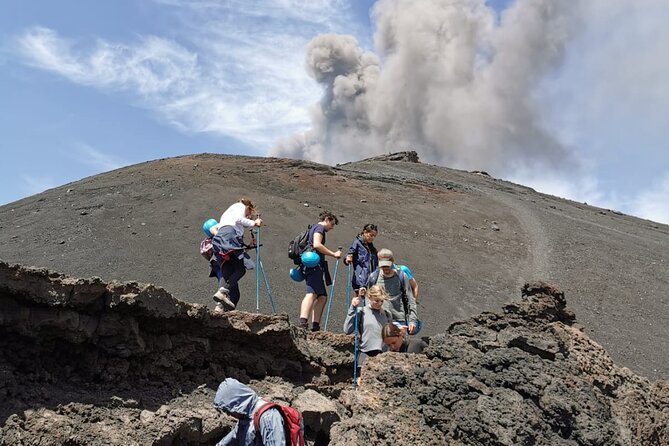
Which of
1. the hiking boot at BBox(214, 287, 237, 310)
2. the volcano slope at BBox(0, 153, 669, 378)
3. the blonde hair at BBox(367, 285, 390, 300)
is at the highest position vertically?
the volcano slope at BBox(0, 153, 669, 378)

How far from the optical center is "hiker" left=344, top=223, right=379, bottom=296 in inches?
256

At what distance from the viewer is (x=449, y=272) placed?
15.1m

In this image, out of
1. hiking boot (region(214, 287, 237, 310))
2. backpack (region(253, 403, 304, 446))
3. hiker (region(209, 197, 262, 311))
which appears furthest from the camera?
hiker (region(209, 197, 262, 311))

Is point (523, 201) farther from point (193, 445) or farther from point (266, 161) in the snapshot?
point (193, 445)

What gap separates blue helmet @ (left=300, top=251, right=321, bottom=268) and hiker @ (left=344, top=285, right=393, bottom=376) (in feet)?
3.93

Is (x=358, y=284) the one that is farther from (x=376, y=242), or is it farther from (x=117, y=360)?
(x=376, y=242)

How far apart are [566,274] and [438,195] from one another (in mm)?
7325

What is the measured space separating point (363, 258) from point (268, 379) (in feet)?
6.65

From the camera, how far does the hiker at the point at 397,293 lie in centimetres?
567

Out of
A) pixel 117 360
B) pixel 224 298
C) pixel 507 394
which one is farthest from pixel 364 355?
pixel 117 360

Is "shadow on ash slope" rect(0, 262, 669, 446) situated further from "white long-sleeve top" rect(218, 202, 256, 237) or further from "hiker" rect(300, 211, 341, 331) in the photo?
"white long-sleeve top" rect(218, 202, 256, 237)

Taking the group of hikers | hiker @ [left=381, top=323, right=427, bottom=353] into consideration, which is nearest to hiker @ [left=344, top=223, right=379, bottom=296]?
the group of hikers

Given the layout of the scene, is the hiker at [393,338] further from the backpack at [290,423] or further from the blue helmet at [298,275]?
the backpack at [290,423]

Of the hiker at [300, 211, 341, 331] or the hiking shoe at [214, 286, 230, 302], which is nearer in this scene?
the hiking shoe at [214, 286, 230, 302]
